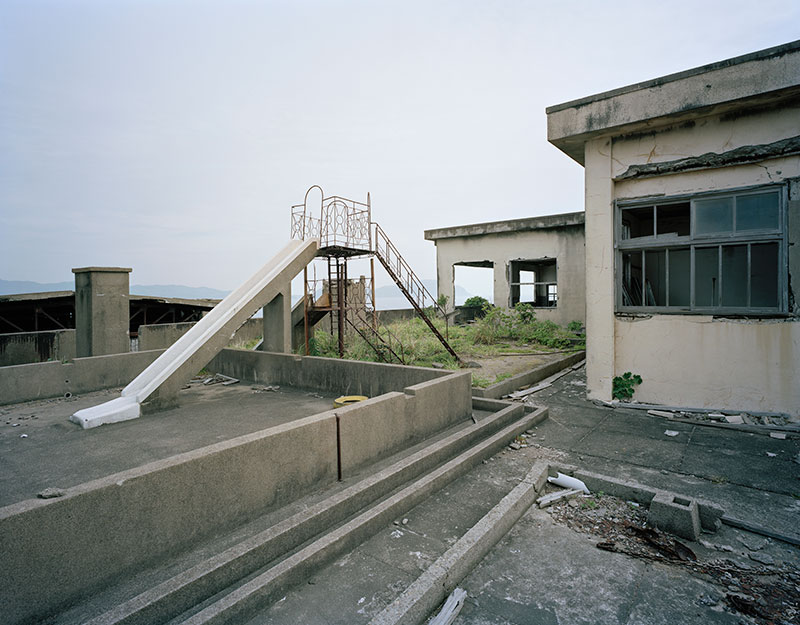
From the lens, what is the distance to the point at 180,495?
341cm

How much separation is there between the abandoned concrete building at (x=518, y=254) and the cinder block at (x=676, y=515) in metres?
14.3

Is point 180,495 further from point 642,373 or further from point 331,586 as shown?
point 642,373

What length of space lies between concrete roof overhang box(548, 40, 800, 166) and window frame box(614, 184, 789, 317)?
133cm

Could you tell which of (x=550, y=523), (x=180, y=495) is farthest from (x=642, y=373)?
(x=180, y=495)

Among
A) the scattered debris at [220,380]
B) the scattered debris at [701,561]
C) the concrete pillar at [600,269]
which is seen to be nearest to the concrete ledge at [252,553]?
the scattered debris at [701,561]

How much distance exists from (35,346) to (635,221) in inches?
647

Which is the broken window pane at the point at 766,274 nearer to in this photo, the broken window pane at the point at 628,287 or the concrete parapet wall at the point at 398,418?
the broken window pane at the point at 628,287

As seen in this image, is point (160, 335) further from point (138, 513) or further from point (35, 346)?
point (138, 513)

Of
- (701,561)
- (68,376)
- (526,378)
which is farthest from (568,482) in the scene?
(68,376)

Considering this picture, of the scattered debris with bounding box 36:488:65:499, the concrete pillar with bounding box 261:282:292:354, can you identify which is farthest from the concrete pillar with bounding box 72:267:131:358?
the scattered debris with bounding box 36:488:65:499

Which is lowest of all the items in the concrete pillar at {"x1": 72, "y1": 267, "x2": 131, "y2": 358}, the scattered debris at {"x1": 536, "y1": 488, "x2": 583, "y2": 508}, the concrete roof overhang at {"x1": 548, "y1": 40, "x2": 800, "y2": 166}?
the scattered debris at {"x1": 536, "y1": 488, "x2": 583, "y2": 508}

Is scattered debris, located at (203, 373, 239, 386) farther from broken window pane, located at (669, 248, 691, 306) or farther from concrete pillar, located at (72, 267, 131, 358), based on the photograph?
broken window pane, located at (669, 248, 691, 306)

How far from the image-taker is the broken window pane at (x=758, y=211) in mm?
6934

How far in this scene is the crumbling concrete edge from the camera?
9.12 feet
